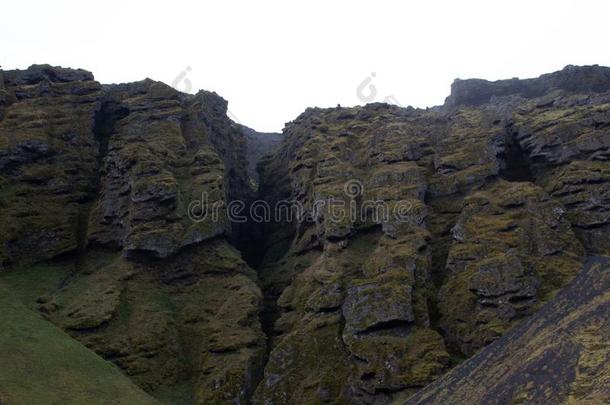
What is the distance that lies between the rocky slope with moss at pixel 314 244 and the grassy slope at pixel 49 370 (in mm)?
3267

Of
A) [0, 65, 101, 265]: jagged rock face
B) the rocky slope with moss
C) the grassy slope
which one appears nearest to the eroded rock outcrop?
the rocky slope with moss

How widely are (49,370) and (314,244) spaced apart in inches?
2437

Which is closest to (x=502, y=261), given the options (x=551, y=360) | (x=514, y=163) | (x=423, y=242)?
(x=423, y=242)

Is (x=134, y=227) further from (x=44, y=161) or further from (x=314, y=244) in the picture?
(x=314, y=244)

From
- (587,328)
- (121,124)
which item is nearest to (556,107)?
(587,328)

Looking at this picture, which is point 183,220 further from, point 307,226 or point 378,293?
point 378,293

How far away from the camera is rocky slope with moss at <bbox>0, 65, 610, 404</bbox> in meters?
82.0

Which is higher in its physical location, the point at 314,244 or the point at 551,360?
the point at 314,244

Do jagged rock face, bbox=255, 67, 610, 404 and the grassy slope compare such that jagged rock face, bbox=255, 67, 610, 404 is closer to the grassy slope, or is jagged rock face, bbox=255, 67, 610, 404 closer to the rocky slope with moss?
the rocky slope with moss

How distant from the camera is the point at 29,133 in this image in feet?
444

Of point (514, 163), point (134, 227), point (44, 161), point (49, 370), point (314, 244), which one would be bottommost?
point (49, 370)

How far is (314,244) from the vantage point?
12400cm

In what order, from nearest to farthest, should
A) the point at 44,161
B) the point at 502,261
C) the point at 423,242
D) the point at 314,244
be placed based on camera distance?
1. the point at 502,261
2. the point at 423,242
3. the point at 314,244
4. the point at 44,161

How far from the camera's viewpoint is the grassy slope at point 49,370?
71438 mm
